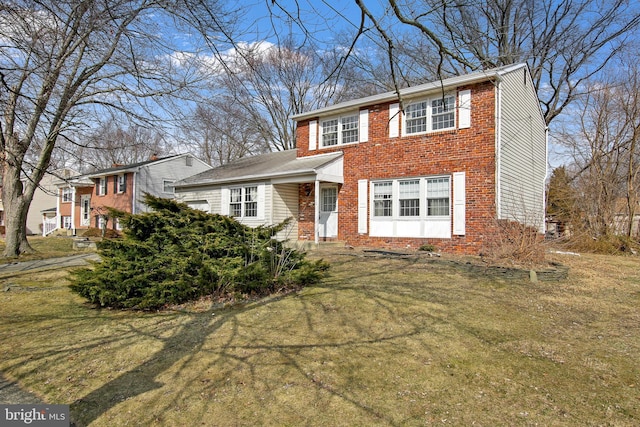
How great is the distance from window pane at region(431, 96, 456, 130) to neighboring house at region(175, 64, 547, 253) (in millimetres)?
32

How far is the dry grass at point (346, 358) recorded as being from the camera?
329cm

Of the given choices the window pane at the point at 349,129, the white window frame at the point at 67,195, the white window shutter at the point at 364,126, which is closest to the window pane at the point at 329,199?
the window pane at the point at 349,129

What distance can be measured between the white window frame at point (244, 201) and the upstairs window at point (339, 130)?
11.5ft

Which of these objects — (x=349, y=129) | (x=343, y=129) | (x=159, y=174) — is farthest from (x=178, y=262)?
(x=159, y=174)

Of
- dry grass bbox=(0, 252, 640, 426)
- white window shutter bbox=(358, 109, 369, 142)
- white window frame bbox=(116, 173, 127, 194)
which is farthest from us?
white window frame bbox=(116, 173, 127, 194)

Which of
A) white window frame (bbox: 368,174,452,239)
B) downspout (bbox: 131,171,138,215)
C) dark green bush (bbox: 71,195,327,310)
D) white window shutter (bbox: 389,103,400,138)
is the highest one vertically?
white window shutter (bbox: 389,103,400,138)

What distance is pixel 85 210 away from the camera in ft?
105

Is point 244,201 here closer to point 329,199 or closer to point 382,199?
point 329,199

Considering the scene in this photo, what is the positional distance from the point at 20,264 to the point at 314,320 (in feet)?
39.0

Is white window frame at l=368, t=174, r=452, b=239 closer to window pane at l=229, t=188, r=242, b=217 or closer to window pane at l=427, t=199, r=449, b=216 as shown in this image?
window pane at l=427, t=199, r=449, b=216

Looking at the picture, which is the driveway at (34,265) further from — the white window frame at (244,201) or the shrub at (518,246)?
the shrub at (518,246)

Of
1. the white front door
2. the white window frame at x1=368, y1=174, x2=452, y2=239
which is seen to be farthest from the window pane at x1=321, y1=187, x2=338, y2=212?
the white front door

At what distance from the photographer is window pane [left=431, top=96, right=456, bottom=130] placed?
496 inches

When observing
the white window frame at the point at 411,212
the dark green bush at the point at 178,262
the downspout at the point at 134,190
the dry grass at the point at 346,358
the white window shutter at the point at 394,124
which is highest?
the white window shutter at the point at 394,124
